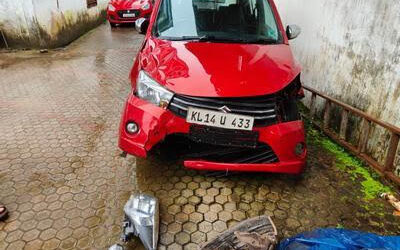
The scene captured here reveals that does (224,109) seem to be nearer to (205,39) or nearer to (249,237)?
(249,237)

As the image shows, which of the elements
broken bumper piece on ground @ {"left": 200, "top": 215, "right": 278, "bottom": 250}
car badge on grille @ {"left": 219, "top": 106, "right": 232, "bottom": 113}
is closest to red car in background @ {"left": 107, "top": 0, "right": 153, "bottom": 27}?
car badge on grille @ {"left": 219, "top": 106, "right": 232, "bottom": 113}

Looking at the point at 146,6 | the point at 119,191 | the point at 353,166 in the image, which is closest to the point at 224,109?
the point at 119,191

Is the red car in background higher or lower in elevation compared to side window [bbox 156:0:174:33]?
lower

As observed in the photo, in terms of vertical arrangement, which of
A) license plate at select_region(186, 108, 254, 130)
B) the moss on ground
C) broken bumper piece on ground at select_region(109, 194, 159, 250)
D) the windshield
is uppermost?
the windshield

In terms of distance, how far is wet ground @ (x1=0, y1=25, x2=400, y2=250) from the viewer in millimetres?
2668

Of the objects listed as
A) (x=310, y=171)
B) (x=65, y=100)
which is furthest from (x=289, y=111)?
(x=65, y=100)

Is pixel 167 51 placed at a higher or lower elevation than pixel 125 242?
higher

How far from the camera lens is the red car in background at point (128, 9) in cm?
1157

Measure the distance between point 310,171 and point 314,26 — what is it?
253 centimetres

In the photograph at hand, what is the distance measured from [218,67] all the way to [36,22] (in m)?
7.08

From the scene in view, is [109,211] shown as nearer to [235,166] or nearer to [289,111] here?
[235,166]

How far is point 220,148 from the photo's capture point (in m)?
2.97

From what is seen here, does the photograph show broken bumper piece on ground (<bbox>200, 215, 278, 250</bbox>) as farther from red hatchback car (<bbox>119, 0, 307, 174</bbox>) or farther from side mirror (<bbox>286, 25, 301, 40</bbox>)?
side mirror (<bbox>286, 25, 301, 40</bbox>)

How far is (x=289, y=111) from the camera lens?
2.98 metres
